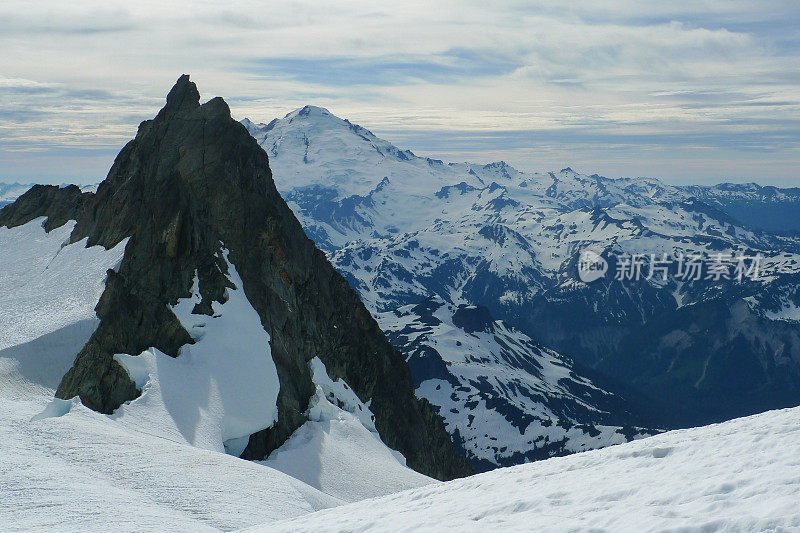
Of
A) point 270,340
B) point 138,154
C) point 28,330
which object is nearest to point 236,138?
point 138,154

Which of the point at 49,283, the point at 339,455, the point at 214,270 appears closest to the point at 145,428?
the point at 339,455

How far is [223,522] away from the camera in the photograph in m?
23.4

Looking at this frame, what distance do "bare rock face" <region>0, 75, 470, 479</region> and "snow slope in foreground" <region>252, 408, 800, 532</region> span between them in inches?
937

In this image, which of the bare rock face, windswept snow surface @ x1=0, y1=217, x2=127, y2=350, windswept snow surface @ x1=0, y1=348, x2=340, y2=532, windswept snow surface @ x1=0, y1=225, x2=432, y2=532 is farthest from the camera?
windswept snow surface @ x1=0, y1=217, x2=127, y2=350

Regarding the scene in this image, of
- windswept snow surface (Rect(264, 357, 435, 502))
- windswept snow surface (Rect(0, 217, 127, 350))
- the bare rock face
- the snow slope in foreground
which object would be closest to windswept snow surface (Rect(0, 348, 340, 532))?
the snow slope in foreground

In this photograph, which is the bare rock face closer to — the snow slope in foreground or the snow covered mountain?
the snow covered mountain

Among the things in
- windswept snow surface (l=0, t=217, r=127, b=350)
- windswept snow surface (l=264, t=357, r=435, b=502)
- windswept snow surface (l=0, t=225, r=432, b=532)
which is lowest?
windswept snow surface (l=264, t=357, r=435, b=502)

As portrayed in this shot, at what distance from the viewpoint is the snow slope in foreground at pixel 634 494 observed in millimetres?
13867

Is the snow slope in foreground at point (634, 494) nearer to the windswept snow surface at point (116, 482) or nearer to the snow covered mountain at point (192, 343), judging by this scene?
the windswept snow surface at point (116, 482)

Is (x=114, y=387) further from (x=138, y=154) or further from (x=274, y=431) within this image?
(x=138, y=154)

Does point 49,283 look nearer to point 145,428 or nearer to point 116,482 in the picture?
point 145,428

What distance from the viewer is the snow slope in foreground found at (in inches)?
546

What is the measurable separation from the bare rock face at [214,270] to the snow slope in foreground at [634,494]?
2381cm

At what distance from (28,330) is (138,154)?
89.9 ft
